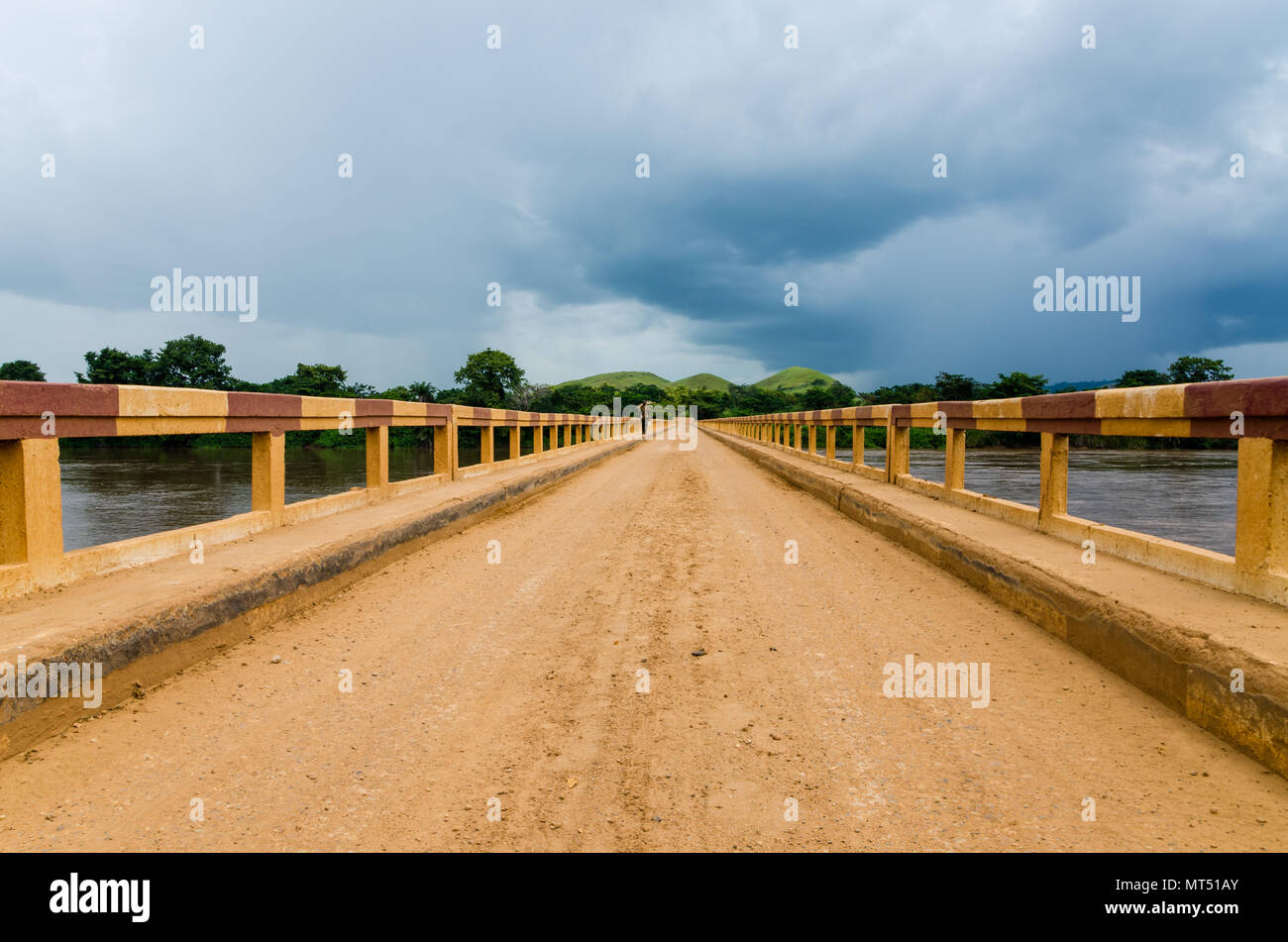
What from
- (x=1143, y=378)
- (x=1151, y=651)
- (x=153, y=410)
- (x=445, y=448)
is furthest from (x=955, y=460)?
(x=1143, y=378)

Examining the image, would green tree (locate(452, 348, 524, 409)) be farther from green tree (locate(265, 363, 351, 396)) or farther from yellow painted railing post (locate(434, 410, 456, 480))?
yellow painted railing post (locate(434, 410, 456, 480))

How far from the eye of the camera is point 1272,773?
2434mm

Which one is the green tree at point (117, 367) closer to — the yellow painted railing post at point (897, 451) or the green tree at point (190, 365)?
the green tree at point (190, 365)

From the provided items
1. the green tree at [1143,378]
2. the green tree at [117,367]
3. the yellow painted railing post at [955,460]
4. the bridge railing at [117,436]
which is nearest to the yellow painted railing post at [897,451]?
the yellow painted railing post at [955,460]

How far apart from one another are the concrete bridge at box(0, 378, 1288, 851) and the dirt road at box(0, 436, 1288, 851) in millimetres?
15

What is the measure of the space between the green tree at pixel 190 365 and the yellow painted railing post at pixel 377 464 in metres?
34.5

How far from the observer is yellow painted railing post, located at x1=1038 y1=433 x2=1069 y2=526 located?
552cm

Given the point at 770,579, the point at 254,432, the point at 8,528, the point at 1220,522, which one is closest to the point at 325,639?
the point at 8,528

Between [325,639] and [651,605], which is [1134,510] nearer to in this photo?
[651,605]

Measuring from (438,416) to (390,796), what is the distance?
8774 millimetres

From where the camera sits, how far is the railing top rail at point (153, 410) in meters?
3.60

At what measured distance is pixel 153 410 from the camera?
14.8ft

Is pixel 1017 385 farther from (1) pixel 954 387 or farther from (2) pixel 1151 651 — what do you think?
(2) pixel 1151 651
